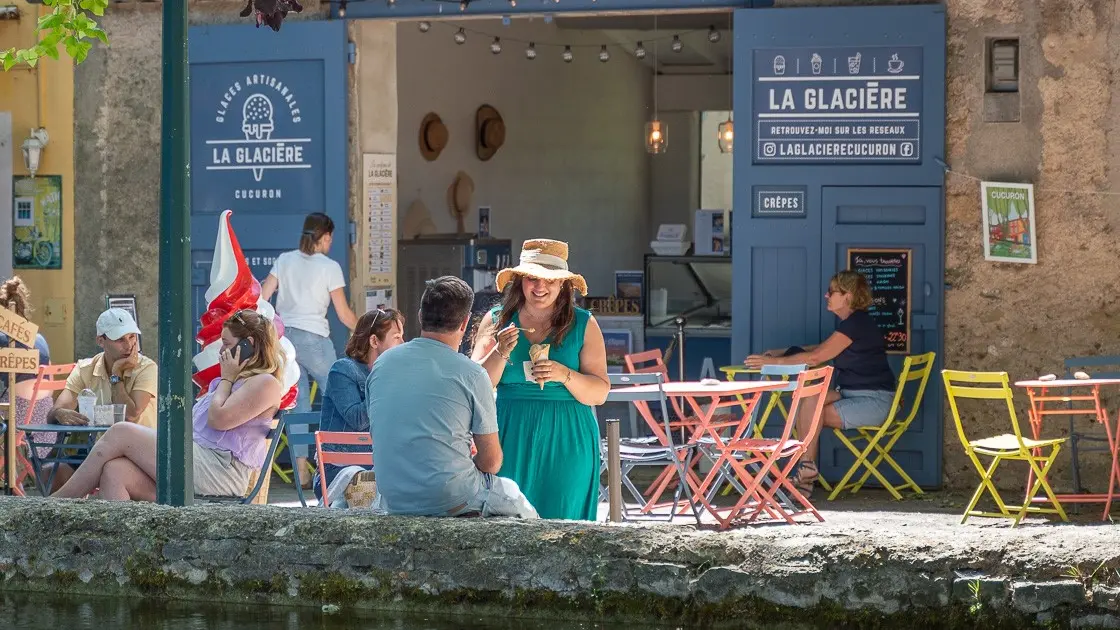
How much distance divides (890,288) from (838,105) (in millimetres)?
985

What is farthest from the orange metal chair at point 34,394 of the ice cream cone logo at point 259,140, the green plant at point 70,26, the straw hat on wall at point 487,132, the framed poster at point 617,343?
the straw hat on wall at point 487,132

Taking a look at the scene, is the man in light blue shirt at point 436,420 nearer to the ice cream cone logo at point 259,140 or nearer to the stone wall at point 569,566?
the stone wall at point 569,566

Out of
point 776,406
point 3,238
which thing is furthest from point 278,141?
point 776,406

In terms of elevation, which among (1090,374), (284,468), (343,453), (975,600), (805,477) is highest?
(1090,374)

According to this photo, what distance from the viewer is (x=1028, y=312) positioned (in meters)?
8.30

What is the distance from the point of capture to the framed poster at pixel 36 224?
9.71 meters

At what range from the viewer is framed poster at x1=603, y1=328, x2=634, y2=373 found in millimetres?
10078

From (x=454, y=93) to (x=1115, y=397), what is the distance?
6.88m

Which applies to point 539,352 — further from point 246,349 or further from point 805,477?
point 805,477

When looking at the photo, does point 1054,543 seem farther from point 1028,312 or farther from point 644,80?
point 644,80

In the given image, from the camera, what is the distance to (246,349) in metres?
6.32

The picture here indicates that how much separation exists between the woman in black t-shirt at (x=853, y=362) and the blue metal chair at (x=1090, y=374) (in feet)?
2.91

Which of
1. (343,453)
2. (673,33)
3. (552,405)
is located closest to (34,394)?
(343,453)

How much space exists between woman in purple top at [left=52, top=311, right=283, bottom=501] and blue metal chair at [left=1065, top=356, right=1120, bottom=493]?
3.98 metres
